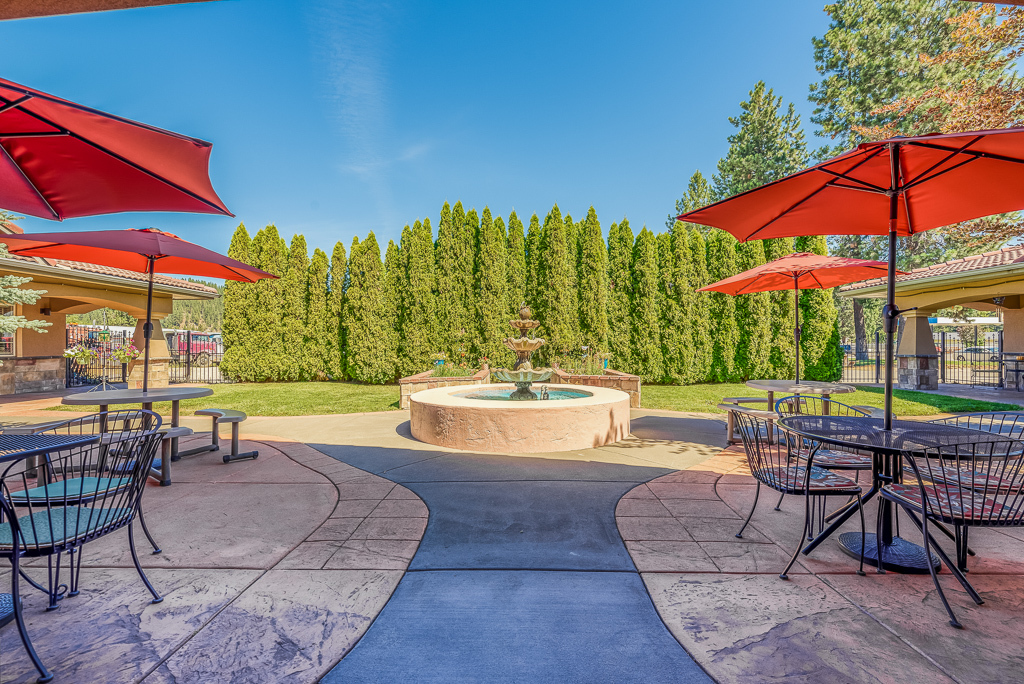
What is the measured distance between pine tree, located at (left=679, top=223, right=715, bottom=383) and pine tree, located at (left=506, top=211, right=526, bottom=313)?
17.8 ft

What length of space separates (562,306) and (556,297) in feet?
1.16

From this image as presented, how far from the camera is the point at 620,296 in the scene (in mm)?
14484

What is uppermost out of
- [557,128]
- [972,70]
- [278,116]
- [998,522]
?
[972,70]

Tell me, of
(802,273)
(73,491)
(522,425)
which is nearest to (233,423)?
(73,491)

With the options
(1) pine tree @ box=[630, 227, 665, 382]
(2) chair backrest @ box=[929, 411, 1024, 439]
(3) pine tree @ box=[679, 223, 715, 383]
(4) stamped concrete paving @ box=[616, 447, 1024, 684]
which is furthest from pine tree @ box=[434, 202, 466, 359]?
(2) chair backrest @ box=[929, 411, 1024, 439]

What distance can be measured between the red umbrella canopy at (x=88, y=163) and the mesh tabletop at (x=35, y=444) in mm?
1574

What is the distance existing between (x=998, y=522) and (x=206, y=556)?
14.9 ft

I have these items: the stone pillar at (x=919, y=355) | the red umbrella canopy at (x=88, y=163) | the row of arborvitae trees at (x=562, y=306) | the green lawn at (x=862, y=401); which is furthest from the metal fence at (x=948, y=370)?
the red umbrella canopy at (x=88, y=163)

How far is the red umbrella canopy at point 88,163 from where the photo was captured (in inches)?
94.7

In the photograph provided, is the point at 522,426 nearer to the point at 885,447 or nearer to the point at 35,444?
the point at 885,447

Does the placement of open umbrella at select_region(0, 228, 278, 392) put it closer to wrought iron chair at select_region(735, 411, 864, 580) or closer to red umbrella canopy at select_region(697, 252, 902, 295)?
wrought iron chair at select_region(735, 411, 864, 580)

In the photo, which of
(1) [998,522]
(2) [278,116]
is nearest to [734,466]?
(1) [998,522]

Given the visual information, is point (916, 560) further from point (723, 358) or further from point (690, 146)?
point (690, 146)

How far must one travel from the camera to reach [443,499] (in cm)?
383
